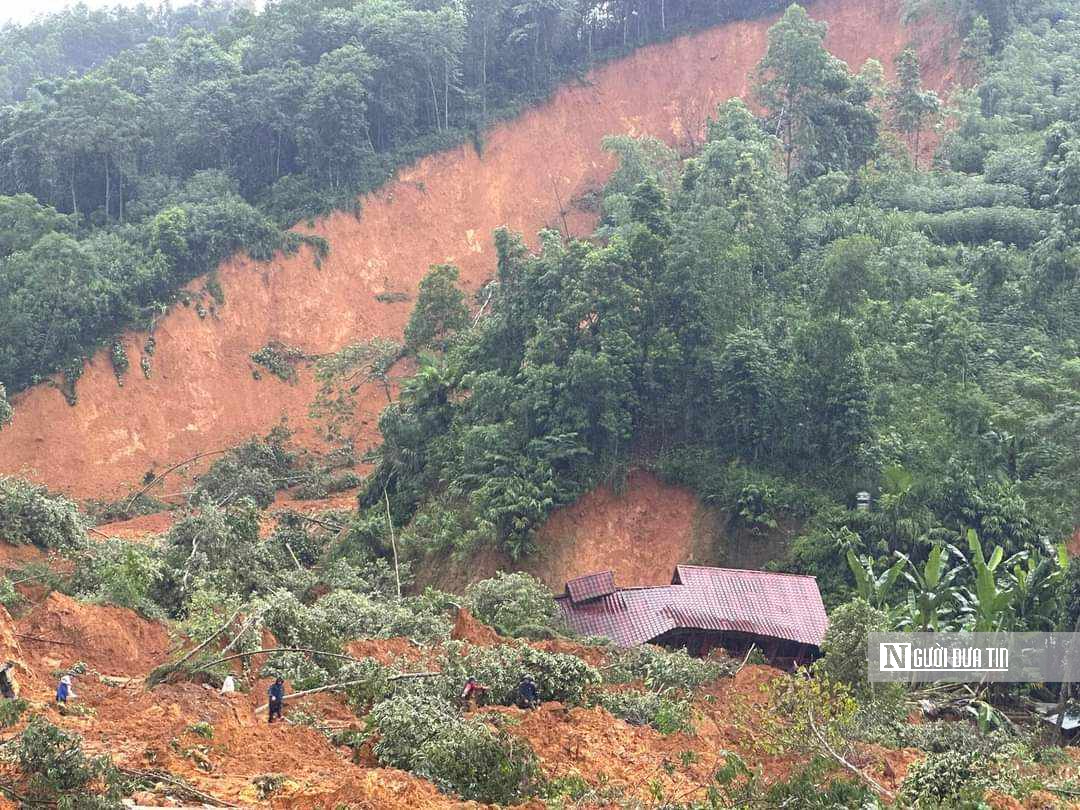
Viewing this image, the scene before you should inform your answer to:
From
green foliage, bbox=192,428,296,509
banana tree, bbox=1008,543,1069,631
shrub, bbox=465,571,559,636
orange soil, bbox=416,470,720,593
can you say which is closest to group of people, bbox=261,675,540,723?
shrub, bbox=465,571,559,636

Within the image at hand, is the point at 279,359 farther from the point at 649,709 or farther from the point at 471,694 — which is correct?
the point at 649,709

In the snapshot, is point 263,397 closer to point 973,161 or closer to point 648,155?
point 648,155

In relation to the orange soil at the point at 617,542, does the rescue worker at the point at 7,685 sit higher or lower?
higher

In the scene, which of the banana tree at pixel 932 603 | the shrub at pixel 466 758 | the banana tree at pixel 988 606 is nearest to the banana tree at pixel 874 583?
the banana tree at pixel 932 603

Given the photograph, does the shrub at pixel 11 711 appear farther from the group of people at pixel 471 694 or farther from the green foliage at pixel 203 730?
the group of people at pixel 471 694

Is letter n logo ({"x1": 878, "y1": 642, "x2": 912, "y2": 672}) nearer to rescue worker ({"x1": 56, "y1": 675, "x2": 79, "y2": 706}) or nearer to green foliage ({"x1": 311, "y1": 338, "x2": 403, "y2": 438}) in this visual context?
rescue worker ({"x1": 56, "y1": 675, "x2": 79, "y2": 706})
